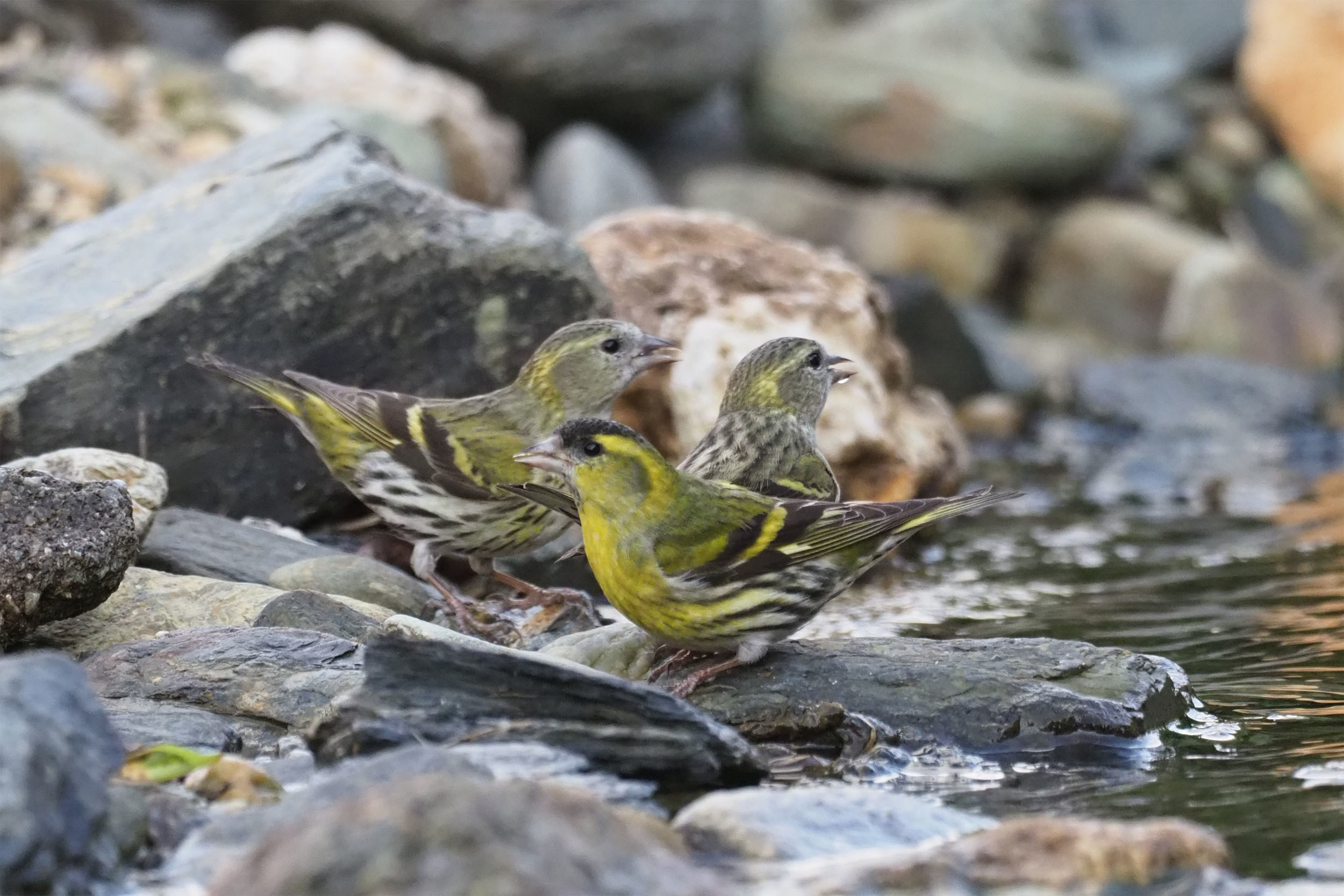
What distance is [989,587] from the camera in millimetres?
7840

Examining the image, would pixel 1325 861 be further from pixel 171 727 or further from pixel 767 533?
pixel 171 727

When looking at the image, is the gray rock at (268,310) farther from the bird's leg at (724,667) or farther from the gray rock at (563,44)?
the gray rock at (563,44)

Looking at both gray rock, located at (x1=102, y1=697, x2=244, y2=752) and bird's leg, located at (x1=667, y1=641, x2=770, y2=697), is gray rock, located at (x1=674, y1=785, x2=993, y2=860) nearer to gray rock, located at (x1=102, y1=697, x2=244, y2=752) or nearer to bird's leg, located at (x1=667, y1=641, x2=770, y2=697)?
bird's leg, located at (x1=667, y1=641, x2=770, y2=697)

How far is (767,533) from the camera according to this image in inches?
205

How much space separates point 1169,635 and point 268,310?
12.2ft

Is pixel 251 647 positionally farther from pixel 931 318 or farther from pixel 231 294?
pixel 931 318

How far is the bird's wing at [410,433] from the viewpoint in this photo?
6.42 metres

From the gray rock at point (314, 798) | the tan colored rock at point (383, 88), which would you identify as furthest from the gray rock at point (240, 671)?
the tan colored rock at point (383, 88)

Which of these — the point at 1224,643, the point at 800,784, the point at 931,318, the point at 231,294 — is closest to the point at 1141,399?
the point at 931,318

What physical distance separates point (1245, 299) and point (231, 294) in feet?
35.2

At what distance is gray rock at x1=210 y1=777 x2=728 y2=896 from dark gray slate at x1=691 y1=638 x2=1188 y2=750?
5.45ft

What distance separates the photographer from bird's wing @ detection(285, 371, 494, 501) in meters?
6.42

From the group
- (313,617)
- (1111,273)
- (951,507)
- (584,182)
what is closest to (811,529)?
(951,507)

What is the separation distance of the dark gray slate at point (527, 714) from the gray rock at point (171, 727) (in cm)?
38
